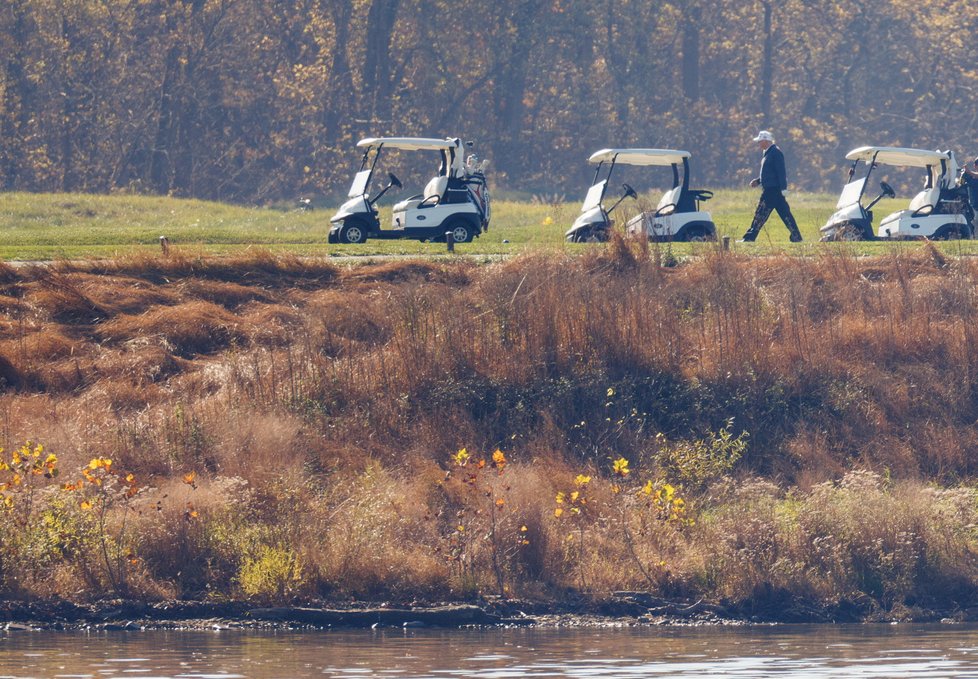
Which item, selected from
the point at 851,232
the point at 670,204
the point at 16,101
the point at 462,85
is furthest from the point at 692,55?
the point at 670,204

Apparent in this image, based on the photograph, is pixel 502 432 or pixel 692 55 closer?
pixel 502 432

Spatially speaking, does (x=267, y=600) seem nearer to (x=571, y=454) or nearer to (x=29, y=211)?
(x=571, y=454)

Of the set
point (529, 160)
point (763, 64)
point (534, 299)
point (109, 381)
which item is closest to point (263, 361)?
point (109, 381)

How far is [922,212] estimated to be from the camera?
26.6m

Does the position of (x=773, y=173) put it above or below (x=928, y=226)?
above

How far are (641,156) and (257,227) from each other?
893 centimetres

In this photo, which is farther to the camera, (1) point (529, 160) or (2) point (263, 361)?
(1) point (529, 160)

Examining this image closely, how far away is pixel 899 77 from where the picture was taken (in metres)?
56.4

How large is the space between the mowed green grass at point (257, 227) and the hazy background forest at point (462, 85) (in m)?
8.56

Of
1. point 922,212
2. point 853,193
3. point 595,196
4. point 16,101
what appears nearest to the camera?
point 922,212

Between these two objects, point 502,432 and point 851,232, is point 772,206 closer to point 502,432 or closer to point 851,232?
point 851,232

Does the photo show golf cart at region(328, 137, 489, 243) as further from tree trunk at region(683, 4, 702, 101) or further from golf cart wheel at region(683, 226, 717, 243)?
tree trunk at region(683, 4, 702, 101)

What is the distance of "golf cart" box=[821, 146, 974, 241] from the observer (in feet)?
86.5

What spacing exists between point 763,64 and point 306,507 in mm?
40701
